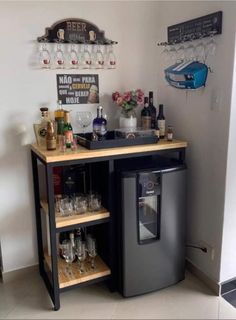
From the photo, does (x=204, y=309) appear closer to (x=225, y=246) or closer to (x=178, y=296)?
(x=178, y=296)

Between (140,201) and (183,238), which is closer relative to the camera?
(140,201)

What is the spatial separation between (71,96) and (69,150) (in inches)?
20.1

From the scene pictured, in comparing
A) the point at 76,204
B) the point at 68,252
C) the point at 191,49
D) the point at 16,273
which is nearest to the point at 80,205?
the point at 76,204

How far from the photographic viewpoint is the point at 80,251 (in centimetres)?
210

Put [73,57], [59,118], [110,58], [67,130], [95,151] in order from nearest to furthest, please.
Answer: [95,151], [67,130], [59,118], [73,57], [110,58]

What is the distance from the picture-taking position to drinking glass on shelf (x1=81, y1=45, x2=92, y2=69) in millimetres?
2143

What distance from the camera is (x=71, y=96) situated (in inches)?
85.5

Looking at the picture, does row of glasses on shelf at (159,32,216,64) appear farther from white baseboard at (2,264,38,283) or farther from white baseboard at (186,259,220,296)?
white baseboard at (2,264,38,283)

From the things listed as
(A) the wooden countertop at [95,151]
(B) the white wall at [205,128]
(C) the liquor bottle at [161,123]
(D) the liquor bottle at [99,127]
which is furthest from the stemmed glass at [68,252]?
(C) the liquor bottle at [161,123]

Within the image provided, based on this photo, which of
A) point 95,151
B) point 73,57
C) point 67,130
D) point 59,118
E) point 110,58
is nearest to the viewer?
point 95,151

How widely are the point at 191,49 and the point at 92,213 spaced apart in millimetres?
1243

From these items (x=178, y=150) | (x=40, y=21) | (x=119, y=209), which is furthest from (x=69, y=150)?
(x=40, y=21)

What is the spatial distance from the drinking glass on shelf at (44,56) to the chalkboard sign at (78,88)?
0.35ft

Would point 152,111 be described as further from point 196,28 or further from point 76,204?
point 76,204
